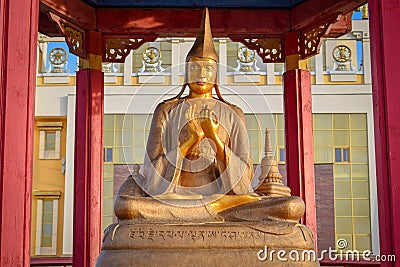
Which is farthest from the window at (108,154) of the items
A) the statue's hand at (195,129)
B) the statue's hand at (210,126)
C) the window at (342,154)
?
the statue's hand at (210,126)

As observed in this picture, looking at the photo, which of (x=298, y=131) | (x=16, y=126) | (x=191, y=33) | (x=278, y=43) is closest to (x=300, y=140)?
(x=298, y=131)

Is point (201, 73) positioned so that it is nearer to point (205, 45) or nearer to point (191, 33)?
point (205, 45)

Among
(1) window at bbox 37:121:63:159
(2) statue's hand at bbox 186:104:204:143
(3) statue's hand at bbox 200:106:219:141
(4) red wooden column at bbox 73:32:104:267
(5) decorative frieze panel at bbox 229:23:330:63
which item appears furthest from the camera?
(1) window at bbox 37:121:63:159

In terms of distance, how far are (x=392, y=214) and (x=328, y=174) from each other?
6.55 meters

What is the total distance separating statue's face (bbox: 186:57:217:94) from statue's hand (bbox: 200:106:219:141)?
0.43m

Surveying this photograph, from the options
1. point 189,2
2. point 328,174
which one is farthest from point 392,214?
point 328,174

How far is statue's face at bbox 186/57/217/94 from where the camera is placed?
5109 millimetres

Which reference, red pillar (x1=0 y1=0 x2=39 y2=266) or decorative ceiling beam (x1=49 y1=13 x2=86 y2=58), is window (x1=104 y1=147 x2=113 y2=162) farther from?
red pillar (x1=0 y1=0 x2=39 y2=266)

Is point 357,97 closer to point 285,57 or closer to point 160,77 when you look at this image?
point 160,77

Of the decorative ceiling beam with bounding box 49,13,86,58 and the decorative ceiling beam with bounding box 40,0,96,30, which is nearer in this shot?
the decorative ceiling beam with bounding box 40,0,96,30

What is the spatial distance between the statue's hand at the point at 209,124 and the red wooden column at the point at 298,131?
5.87 feet

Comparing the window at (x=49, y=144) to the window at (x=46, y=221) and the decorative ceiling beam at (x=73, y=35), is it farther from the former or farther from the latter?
the decorative ceiling beam at (x=73, y=35)

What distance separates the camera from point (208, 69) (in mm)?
5129

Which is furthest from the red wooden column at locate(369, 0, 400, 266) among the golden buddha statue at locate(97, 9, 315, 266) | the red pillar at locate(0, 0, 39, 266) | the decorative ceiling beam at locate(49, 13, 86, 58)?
the decorative ceiling beam at locate(49, 13, 86, 58)
